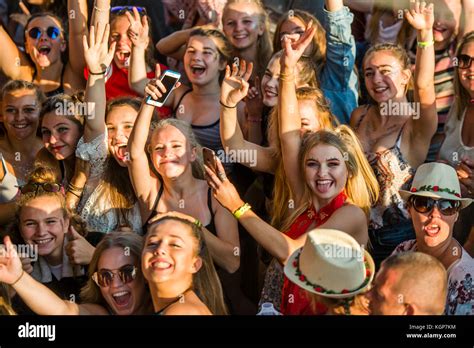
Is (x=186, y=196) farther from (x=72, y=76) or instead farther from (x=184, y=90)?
(x=72, y=76)

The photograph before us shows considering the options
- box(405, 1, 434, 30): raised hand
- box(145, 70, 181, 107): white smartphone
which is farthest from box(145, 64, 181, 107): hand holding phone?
box(405, 1, 434, 30): raised hand

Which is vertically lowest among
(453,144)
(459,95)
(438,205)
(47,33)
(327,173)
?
(438,205)

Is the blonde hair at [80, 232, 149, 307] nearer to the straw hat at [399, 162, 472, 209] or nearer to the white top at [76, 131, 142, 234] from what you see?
the white top at [76, 131, 142, 234]

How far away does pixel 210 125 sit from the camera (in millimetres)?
6012

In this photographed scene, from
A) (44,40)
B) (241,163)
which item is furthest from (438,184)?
(44,40)

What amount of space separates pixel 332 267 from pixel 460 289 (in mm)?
672

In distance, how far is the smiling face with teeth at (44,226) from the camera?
544cm

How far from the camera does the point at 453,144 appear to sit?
571 cm

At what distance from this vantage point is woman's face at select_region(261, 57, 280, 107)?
19.0 ft

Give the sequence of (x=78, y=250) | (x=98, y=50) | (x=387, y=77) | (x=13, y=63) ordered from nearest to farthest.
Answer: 1. (x=78, y=250)
2. (x=387, y=77)
3. (x=98, y=50)
4. (x=13, y=63)

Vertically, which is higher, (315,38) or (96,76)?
(315,38)

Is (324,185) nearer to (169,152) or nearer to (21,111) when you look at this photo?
(169,152)

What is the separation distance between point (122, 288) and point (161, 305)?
0.24 meters

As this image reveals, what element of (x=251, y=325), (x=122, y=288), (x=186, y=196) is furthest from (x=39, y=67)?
(x=251, y=325)
